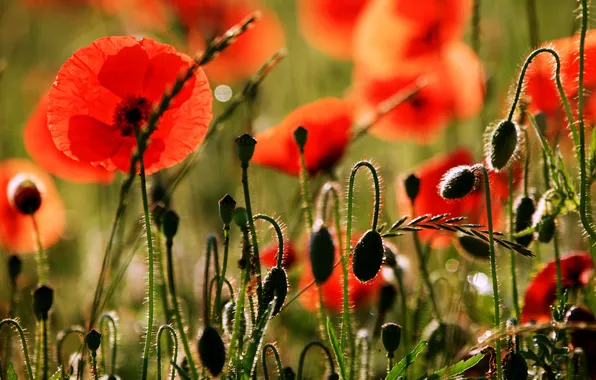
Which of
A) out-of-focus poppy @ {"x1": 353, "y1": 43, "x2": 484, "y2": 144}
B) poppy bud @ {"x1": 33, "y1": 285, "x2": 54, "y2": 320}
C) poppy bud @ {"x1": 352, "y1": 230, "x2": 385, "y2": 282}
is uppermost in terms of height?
out-of-focus poppy @ {"x1": 353, "y1": 43, "x2": 484, "y2": 144}

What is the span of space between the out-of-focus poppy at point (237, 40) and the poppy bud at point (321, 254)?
3125mm

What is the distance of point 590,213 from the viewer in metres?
1.91

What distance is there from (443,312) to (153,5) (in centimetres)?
311

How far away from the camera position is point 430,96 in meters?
3.87

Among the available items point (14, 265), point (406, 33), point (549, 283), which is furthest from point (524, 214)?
point (406, 33)

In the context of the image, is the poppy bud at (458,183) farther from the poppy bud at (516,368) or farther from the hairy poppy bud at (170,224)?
the hairy poppy bud at (170,224)

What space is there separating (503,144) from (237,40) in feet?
12.5

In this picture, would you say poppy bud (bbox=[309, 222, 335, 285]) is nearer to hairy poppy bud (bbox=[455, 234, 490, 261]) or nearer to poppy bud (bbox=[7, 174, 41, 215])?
hairy poppy bud (bbox=[455, 234, 490, 261])

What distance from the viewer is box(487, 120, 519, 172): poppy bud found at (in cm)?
180

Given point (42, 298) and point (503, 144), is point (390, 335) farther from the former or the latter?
point (42, 298)

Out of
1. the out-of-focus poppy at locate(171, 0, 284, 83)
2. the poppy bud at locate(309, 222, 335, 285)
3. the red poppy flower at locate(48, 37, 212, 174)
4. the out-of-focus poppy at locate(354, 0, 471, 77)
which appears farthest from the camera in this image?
the out-of-focus poppy at locate(171, 0, 284, 83)

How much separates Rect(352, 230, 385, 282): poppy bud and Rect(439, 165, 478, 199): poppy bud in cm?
16

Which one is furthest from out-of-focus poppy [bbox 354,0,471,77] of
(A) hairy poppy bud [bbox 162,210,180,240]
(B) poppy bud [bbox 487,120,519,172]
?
(A) hairy poppy bud [bbox 162,210,180,240]

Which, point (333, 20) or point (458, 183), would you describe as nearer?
point (458, 183)
